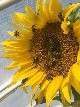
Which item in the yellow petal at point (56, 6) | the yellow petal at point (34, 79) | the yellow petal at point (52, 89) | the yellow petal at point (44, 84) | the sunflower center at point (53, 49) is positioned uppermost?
the yellow petal at point (56, 6)

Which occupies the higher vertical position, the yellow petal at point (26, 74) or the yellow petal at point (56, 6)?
the yellow petal at point (56, 6)

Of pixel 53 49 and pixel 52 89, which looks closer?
pixel 52 89

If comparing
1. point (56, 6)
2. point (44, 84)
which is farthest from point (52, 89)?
point (56, 6)

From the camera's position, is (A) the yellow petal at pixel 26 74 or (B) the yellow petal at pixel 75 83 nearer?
(B) the yellow petal at pixel 75 83

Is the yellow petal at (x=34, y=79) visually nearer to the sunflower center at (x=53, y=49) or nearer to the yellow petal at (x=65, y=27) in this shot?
the sunflower center at (x=53, y=49)

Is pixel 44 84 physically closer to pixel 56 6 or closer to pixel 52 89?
pixel 52 89

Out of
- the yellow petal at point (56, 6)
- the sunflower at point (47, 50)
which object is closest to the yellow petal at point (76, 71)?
the sunflower at point (47, 50)

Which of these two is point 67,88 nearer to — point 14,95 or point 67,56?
point 67,56

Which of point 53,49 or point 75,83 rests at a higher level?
point 53,49
